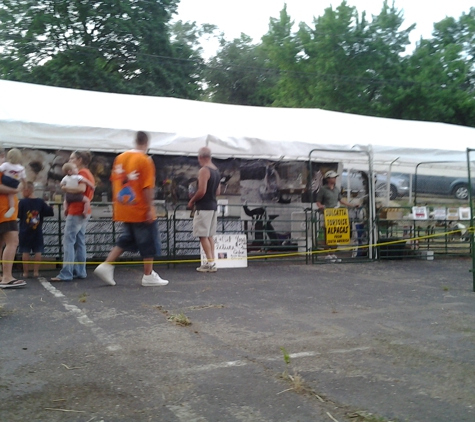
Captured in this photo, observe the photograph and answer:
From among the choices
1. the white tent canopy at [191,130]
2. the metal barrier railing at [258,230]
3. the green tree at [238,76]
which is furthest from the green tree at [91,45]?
the metal barrier railing at [258,230]

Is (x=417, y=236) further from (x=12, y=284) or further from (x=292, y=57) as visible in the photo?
(x=292, y=57)

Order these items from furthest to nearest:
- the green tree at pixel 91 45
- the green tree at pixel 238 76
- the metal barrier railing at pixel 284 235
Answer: the green tree at pixel 238 76, the green tree at pixel 91 45, the metal barrier railing at pixel 284 235

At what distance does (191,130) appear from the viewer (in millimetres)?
9570

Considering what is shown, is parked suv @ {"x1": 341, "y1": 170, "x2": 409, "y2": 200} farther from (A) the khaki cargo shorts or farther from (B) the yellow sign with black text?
(A) the khaki cargo shorts

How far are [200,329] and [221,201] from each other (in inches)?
257

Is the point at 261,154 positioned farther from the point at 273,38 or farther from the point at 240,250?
the point at 273,38

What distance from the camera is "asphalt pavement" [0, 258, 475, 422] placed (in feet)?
10.8

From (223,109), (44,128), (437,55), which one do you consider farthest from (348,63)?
(44,128)

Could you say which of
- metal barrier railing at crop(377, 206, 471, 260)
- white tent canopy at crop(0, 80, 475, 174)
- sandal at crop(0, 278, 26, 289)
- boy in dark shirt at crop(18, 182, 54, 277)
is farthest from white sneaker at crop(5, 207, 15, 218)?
metal barrier railing at crop(377, 206, 471, 260)

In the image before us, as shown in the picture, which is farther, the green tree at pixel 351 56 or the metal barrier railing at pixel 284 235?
the green tree at pixel 351 56

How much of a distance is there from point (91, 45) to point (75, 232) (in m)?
25.5

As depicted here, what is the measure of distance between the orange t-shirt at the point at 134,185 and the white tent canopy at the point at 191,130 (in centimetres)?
187

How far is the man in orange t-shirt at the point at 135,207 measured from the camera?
707cm

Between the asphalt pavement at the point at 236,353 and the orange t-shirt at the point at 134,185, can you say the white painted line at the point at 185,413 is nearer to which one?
the asphalt pavement at the point at 236,353
